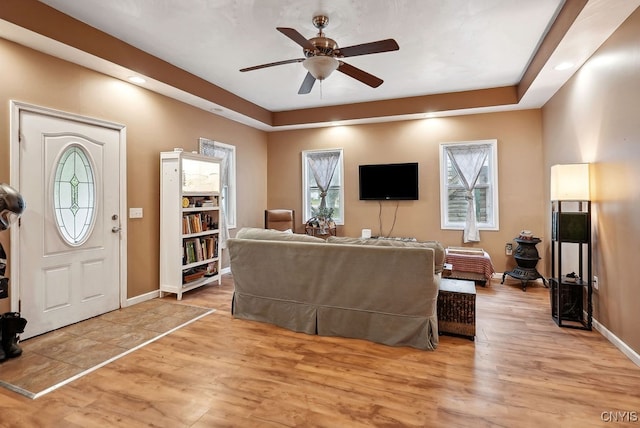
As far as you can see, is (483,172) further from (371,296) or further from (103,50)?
(103,50)

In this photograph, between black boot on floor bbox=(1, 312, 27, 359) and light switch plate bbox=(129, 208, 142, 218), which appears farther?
light switch plate bbox=(129, 208, 142, 218)

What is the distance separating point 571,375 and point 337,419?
1.79 m

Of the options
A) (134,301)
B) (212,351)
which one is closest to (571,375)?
(212,351)

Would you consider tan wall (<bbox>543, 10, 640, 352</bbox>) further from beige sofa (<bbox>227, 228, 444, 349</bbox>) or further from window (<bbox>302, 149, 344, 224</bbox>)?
window (<bbox>302, 149, 344, 224</bbox>)

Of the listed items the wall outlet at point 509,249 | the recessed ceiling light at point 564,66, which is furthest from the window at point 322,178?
the recessed ceiling light at point 564,66

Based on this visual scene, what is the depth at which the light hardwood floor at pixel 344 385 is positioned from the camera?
1.88 metres

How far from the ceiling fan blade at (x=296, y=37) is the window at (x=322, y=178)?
3.48 meters

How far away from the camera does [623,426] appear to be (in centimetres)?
179

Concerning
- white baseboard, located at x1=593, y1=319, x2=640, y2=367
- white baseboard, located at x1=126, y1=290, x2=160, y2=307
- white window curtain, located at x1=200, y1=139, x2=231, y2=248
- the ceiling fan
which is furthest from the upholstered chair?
white baseboard, located at x1=593, y1=319, x2=640, y2=367

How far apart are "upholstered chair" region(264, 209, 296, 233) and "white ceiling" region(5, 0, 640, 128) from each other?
248 cm

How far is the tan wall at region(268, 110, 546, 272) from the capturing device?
16.8ft

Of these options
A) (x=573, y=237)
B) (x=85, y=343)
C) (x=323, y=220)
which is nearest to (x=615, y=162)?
(x=573, y=237)

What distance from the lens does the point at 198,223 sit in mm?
4547

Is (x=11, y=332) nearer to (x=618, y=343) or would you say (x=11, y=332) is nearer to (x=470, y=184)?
(x=618, y=343)
